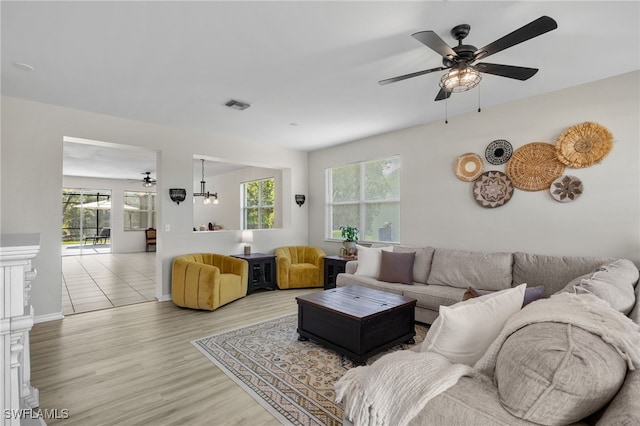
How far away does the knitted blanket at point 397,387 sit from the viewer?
1023 millimetres

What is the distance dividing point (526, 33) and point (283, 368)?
303cm

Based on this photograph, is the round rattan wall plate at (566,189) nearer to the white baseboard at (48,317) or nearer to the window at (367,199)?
the window at (367,199)

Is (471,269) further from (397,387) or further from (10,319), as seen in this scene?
(10,319)

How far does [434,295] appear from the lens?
353cm

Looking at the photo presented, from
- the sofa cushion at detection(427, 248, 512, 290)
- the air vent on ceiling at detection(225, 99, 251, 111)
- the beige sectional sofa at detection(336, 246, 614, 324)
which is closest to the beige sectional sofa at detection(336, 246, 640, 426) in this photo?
the beige sectional sofa at detection(336, 246, 614, 324)

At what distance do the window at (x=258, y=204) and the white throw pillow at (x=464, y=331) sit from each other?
6710mm

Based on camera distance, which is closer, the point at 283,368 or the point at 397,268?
the point at 283,368

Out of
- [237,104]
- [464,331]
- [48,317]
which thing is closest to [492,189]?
[464,331]

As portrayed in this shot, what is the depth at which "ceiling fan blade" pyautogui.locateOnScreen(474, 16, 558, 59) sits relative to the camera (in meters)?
1.75

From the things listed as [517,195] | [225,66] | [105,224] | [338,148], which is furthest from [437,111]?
[105,224]

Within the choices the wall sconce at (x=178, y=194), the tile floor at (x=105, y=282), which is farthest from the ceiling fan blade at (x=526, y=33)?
the tile floor at (x=105, y=282)

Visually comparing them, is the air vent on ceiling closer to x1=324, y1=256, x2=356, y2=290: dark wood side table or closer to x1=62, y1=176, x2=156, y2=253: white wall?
x1=324, y1=256, x2=356, y2=290: dark wood side table

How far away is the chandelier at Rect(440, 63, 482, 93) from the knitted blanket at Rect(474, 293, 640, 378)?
5.57 feet

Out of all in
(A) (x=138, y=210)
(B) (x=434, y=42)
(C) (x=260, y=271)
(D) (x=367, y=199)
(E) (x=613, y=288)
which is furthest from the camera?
(A) (x=138, y=210)
